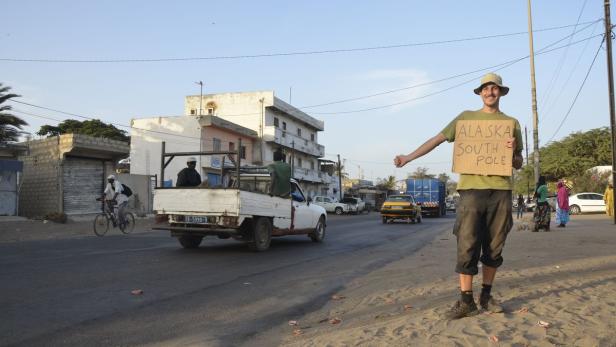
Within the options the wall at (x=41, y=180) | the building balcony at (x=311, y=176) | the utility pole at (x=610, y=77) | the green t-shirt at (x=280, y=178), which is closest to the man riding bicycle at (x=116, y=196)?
the green t-shirt at (x=280, y=178)

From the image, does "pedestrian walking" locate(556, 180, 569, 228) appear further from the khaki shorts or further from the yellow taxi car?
the khaki shorts

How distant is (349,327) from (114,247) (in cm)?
857

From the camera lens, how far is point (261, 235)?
10750 mm

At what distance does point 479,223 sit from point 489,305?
0.75 m

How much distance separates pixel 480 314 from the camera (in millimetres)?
4340

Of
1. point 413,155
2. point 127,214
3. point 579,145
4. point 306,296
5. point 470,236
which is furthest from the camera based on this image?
point 579,145

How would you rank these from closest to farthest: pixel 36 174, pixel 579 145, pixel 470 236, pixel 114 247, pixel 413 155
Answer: pixel 470 236 → pixel 413 155 → pixel 114 247 → pixel 36 174 → pixel 579 145

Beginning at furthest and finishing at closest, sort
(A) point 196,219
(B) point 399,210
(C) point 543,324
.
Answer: (B) point 399,210 → (A) point 196,219 → (C) point 543,324

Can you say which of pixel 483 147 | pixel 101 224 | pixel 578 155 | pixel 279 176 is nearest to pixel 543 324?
pixel 483 147

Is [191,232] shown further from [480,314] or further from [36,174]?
[36,174]

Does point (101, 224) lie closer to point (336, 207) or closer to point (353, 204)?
point (336, 207)

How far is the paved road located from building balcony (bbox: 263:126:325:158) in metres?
38.4

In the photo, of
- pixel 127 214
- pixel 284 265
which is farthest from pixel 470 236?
pixel 127 214

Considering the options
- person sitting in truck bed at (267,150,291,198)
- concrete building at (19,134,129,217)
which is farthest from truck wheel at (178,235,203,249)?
concrete building at (19,134,129,217)
